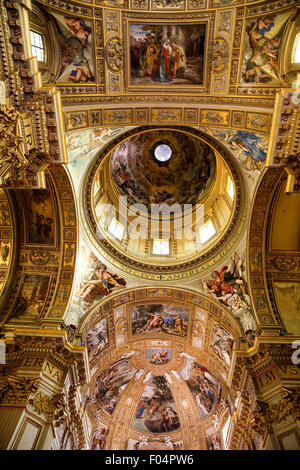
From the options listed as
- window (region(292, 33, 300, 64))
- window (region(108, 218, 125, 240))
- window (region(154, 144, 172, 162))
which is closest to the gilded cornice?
window (region(108, 218, 125, 240))

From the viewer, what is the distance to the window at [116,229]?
17.7 m

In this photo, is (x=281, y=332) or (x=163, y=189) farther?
(x=163, y=189)

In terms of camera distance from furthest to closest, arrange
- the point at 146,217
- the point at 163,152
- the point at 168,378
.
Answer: the point at 168,378
the point at 163,152
the point at 146,217

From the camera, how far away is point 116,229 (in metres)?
18.2

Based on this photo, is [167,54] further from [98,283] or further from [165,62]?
[98,283]

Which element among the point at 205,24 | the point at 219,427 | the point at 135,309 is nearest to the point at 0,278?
the point at 135,309

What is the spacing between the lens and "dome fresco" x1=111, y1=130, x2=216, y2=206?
19.3 metres

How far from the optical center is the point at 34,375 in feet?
36.9

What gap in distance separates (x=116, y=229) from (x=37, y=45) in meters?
9.80

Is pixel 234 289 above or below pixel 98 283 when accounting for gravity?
below

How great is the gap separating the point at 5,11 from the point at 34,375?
10493 mm

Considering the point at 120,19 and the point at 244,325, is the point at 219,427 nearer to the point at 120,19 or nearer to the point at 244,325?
the point at 244,325

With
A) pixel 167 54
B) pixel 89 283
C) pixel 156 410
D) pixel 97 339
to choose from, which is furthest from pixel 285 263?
pixel 156 410

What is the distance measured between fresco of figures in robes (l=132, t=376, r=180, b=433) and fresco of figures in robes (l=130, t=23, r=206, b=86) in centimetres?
1741
